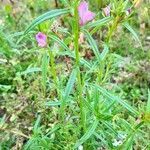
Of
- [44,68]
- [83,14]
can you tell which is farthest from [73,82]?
[83,14]

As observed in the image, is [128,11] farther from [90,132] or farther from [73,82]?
[90,132]

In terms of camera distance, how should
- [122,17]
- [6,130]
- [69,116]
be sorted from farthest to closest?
1. [6,130]
2. [69,116]
3. [122,17]

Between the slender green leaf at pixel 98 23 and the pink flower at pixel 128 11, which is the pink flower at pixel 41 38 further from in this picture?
the pink flower at pixel 128 11

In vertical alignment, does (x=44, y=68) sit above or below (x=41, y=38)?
below

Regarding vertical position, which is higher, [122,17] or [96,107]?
[122,17]

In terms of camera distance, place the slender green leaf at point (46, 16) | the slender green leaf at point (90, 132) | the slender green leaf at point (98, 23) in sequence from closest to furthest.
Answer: the slender green leaf at point (46, 16), the slender green leaf at point (98, 23), the slender green leaf at point (90, 132)

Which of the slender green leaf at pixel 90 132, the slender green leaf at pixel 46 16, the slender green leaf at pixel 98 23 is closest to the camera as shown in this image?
the slender green leaf at pixel 46 16

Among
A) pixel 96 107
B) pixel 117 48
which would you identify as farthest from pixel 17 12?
pixel 96 107

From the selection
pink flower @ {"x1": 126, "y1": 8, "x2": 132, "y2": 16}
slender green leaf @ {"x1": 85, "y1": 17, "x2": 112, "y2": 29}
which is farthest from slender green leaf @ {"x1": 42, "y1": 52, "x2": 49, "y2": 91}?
pink flower @ {"x1": 126, "y1": 8, "x2": 132, "y2": 16}

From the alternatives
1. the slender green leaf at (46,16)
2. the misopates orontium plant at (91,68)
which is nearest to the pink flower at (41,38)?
the misopates orontium plant at (91,68)

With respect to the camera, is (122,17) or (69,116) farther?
(69,116)

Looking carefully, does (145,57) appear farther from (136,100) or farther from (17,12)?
(17,12)
